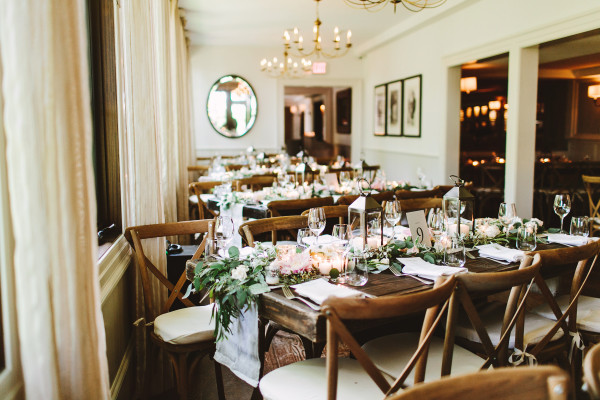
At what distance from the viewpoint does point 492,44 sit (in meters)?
6.34

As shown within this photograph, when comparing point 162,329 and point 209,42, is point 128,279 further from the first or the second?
point 209,42

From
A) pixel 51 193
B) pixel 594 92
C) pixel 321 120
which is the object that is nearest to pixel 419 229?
pixel 51 193

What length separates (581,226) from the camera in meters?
3.03

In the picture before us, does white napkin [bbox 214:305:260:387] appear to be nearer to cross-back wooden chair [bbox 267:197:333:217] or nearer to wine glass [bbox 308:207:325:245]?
wine glass [bbox 308:207:325:245]

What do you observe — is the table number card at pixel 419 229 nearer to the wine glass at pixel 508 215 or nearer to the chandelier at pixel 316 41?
the wine glass at pixel 508 215

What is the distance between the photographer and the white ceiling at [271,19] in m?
7.27

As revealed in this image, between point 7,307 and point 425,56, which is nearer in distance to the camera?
point 7,307

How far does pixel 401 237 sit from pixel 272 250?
891 mm

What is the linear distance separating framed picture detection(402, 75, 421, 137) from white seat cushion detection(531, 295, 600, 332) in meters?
5.83

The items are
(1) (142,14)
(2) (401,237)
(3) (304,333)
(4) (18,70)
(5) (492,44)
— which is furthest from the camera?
(5) (492,44)

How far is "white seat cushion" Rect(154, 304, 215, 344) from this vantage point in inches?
97.1

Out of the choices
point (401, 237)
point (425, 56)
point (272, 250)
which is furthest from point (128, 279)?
point (425, 56)

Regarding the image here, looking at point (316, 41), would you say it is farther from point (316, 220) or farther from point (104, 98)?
point (316, 220)

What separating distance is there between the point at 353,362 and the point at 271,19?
7025mm
